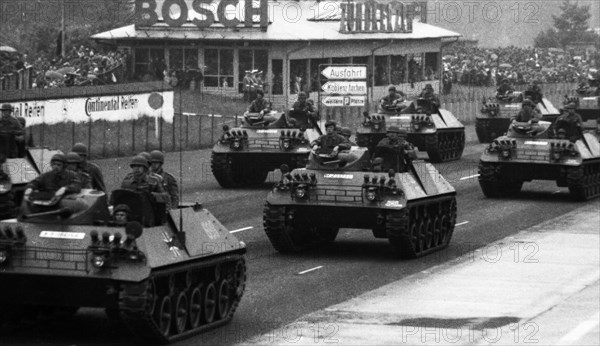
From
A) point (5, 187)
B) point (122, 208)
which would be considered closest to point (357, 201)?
point (5, 187)

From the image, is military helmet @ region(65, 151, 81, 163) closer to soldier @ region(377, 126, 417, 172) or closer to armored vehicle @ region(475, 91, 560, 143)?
soldier @ region(377, 126, 417, 172)

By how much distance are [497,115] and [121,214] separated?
3758 cm

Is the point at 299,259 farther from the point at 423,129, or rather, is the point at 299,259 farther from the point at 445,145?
the point at 445,145

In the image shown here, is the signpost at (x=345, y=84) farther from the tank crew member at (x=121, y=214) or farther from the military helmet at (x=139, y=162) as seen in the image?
the tank crew member at (x=121, y=214)

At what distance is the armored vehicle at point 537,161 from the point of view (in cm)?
3566

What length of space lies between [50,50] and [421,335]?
5100cm

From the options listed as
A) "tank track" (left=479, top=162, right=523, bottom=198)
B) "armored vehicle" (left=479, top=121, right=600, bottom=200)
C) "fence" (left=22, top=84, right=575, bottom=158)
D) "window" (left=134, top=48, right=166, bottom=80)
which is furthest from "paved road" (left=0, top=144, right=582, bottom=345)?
"window" (left=134, top=48, right=166, bottom=80)

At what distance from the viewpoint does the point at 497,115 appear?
54344 millimetres

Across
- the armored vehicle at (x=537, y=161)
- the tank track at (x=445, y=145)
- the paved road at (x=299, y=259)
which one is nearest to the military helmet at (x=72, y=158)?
the paved road at (x=299, y=259)

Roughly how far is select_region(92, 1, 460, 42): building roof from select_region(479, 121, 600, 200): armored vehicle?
1153 inches

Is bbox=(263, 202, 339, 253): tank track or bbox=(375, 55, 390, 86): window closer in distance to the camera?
bbox=(263, 202, 339, 253): tank track

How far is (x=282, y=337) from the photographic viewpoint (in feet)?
60.1

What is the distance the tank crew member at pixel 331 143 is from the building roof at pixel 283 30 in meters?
37.1

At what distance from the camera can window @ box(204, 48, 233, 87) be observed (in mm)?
66500
